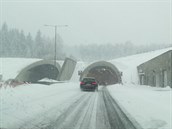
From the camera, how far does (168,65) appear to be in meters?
43.2

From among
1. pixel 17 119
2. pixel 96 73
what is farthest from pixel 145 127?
pixel 96 73

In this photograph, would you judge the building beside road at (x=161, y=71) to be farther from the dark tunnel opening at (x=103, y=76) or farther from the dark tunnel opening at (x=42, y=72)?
the dark tunnel opening at (x=103, y=76)

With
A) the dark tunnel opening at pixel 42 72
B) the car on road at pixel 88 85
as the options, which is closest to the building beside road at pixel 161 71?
the car on road at pixel 88 85

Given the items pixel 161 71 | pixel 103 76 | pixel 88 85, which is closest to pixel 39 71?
pixel 103 76

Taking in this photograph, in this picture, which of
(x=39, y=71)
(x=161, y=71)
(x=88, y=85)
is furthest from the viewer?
(x=39, y=71)

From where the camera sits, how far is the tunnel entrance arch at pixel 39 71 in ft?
293

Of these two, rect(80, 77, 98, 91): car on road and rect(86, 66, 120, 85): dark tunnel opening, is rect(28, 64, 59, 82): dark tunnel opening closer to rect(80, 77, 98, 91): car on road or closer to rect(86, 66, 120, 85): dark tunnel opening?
rect(86, 66, 120, 85): dark tunnel opening

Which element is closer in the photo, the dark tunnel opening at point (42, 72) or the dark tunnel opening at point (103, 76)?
the dark tunnel opening at point (42, 72)

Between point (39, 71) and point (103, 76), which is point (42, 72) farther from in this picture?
point (103, 76)

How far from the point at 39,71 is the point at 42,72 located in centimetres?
247

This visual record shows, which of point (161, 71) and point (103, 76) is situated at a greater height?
point (103, 76)

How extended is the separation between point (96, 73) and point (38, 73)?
1813 centimetres

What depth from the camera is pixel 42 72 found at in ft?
342

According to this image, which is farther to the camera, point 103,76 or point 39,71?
point 103,76
